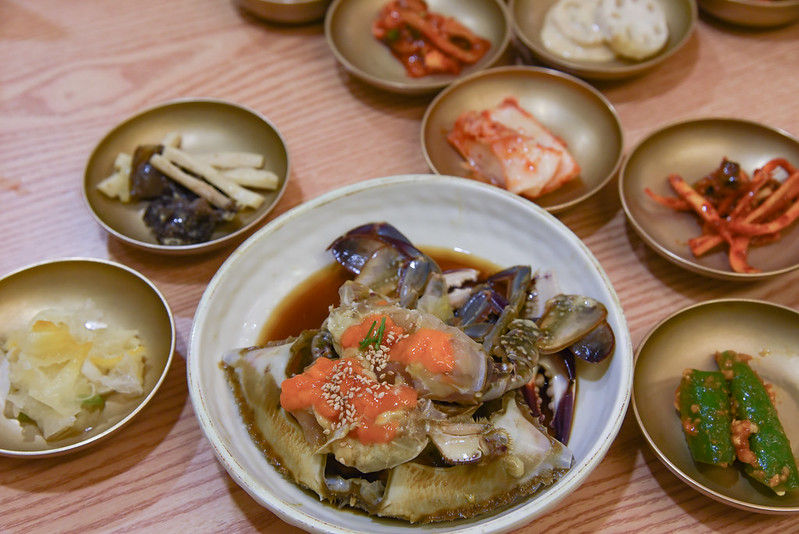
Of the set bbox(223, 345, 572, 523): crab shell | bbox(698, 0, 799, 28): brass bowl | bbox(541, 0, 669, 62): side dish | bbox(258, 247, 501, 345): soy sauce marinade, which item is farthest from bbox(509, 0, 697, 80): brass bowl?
bbox(223, 345, 572, 523): crab shell

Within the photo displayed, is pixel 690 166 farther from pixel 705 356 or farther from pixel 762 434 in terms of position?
pixel 762 434

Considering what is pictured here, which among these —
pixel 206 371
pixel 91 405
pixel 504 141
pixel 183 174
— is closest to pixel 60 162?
pixel 183 174

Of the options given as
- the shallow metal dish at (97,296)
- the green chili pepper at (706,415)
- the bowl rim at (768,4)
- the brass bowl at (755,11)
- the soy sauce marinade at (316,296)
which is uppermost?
the bowl rim at (768,4)

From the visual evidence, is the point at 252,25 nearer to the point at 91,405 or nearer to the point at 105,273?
the point at 105,273

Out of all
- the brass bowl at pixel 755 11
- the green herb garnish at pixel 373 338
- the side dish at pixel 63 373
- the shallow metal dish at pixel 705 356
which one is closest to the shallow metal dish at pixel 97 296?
the side dish at pixel 63 373

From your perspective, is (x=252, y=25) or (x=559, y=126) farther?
(x=252, y=25)

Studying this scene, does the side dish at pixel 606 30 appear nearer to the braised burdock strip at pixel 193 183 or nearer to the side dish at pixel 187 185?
the side dish at pixel 187 185
